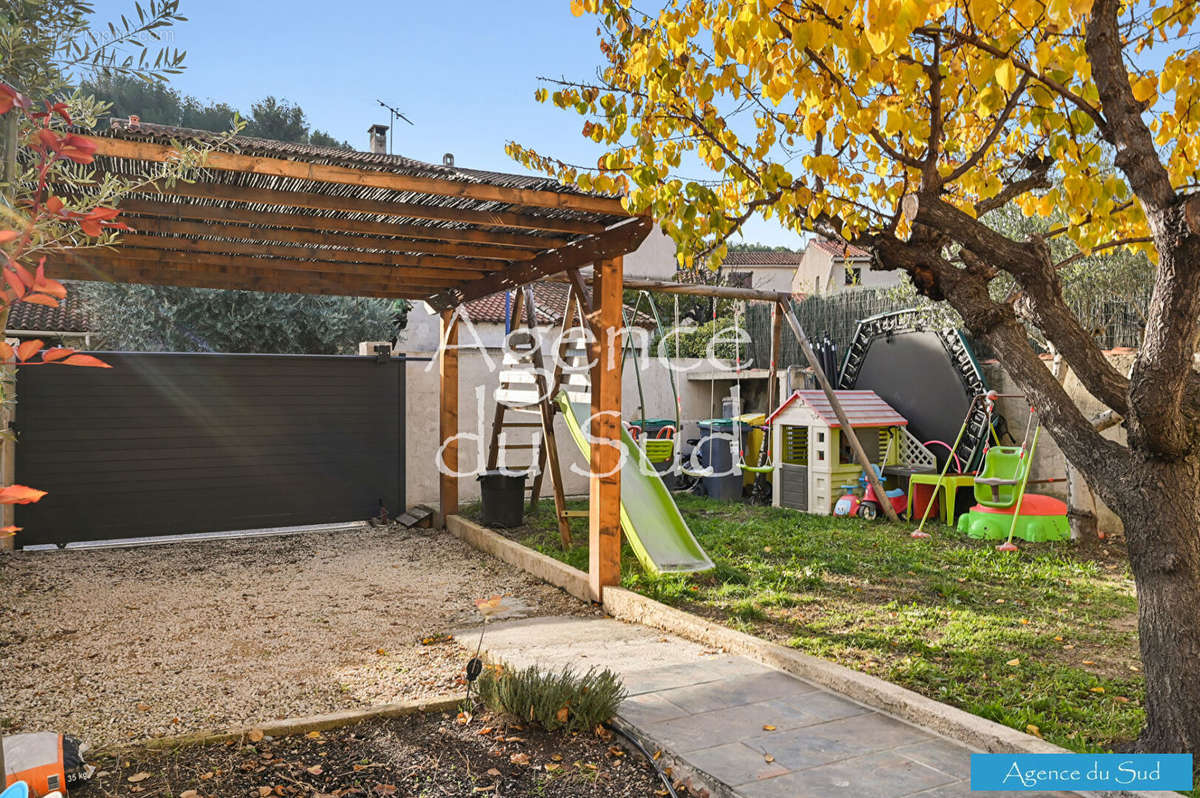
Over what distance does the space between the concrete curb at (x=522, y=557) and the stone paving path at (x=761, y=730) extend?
149 cm

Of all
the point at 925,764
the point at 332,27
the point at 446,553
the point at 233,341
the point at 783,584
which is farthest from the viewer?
the point at 233,341

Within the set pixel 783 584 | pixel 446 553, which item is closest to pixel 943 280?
pixel 783 584

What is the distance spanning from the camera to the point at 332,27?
13.0 metres

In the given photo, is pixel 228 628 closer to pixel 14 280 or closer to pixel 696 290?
pixel 14 280

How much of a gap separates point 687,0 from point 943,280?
2.01 meters

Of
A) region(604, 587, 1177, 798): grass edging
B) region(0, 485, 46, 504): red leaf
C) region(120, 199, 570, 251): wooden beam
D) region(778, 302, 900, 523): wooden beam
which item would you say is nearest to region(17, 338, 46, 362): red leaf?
region(0, 485, 46, 504): red leaf

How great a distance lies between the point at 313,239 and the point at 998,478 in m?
6.43

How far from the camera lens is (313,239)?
6.57 m

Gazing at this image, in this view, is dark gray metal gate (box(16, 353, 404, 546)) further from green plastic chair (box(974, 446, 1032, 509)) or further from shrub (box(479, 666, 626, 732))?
shrub (box(479, 666, 626, 732))

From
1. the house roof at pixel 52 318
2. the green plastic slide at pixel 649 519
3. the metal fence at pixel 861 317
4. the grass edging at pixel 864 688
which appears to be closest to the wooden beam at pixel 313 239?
the green plastic slide at pixel 649 519

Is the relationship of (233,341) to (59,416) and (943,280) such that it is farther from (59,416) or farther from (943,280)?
(943,280)

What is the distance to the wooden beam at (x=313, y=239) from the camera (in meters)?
6.12

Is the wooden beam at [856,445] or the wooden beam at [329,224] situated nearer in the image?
the wooden beam at [329,224]

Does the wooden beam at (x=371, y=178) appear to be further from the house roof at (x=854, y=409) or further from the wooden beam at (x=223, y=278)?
the house roof at (x=854, y=409)
